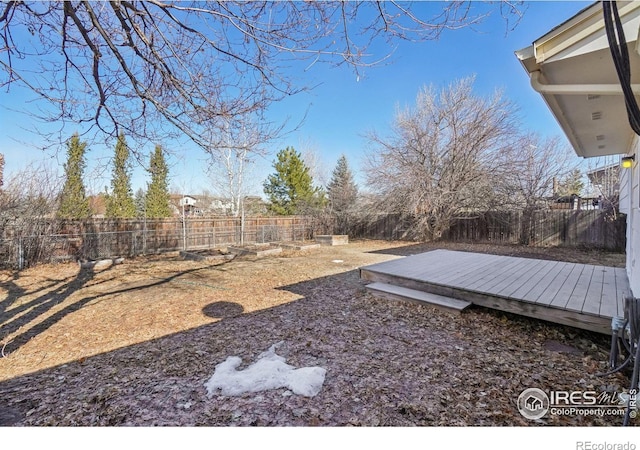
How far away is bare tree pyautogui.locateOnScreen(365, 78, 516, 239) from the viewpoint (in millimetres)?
10922

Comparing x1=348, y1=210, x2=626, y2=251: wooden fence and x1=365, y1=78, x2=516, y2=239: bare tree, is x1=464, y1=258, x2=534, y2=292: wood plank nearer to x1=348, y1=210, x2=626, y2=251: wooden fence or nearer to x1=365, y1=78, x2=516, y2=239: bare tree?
x1=348, y1=210, x2=626, y2=251: wooden fence

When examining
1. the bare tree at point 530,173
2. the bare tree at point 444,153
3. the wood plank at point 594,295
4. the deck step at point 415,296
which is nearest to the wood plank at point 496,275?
the deck step at point 415,296

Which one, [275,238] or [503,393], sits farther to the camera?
[275,238]

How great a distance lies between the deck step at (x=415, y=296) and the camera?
3609mm

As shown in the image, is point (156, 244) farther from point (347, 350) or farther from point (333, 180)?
point (333, 180)

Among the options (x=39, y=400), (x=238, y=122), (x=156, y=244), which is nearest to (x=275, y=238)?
(x=156, y=244)

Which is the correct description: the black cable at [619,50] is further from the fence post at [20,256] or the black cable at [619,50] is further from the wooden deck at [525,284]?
the fence post at [20,256]

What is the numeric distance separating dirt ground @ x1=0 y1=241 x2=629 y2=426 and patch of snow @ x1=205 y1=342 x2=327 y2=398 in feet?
0.22

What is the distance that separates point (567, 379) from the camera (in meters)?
2.16
